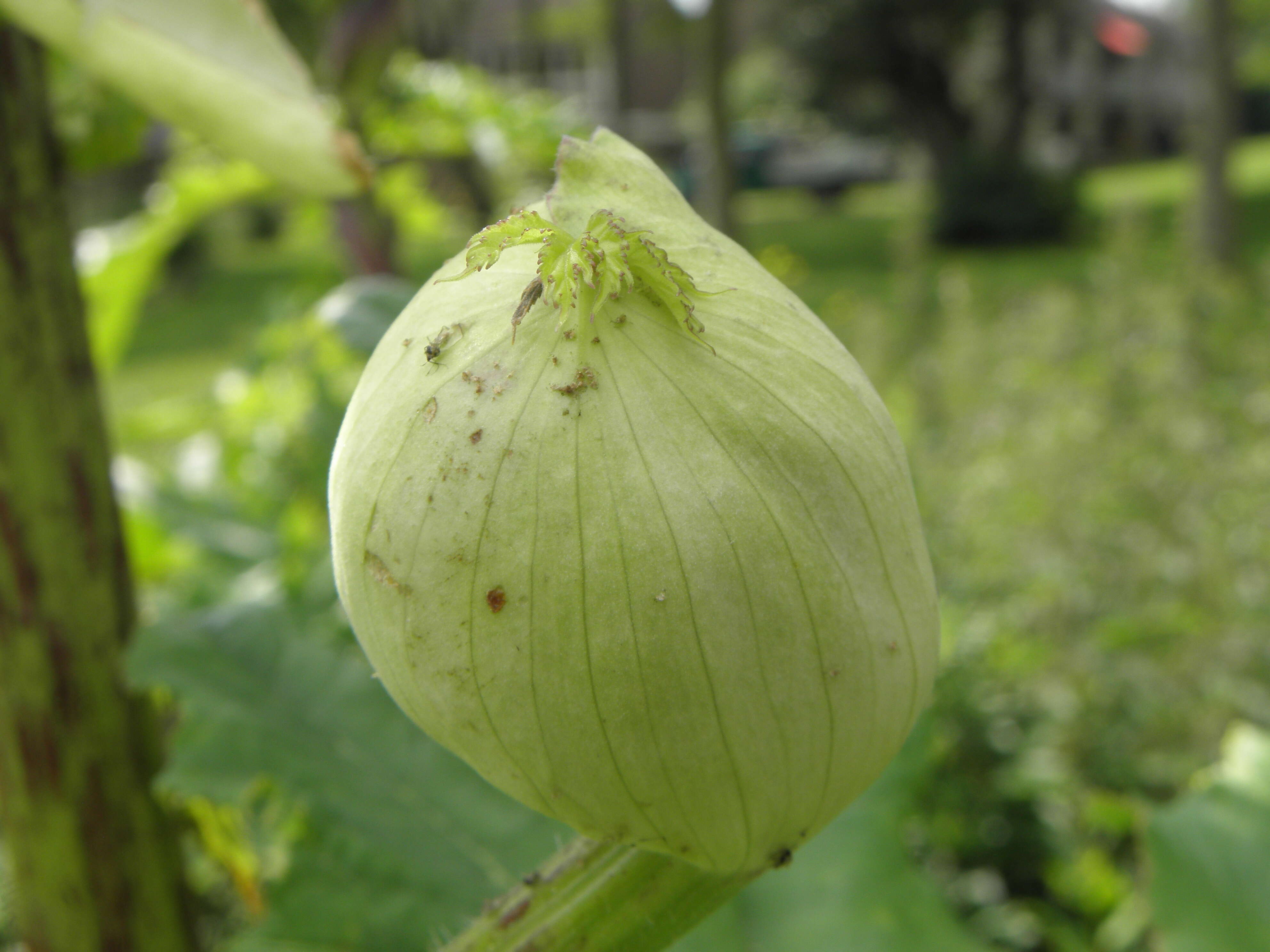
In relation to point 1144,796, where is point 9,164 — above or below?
above

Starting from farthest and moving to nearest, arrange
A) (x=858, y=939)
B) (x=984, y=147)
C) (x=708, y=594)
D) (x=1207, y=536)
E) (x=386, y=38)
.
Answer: (x=984, y=147)
(x=1207, y=536)
(x=386, y=38)
(x=858, y=939)
(x=708, y=594)

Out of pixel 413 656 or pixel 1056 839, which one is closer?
pixel 413 656

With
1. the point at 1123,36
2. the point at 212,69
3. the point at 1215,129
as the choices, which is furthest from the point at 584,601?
the point at 1123,36

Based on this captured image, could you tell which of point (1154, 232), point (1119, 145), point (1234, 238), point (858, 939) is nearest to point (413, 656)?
point (858, 939)

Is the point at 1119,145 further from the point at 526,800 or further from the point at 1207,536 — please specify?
the point at 526,800

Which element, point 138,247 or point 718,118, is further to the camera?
point 718,118

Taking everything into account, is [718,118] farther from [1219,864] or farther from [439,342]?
[439,342]

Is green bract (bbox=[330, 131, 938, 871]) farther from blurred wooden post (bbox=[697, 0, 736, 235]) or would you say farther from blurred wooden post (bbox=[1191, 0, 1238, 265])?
blurred wooden post (bbox=[1191, 0, 1238, 265])

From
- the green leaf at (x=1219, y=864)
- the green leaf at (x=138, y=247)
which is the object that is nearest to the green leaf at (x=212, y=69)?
the green leaf at (x=138, y=247)
